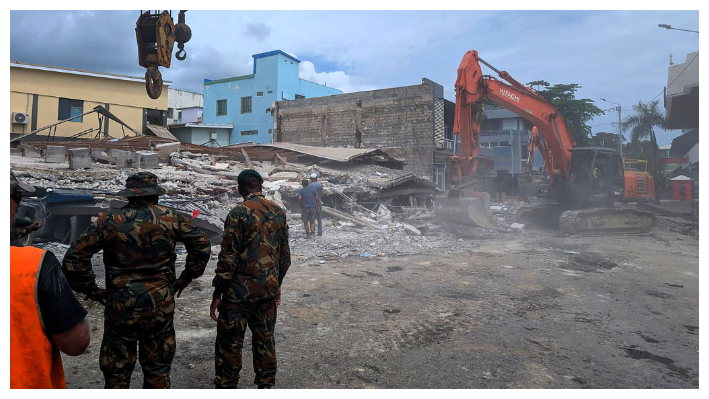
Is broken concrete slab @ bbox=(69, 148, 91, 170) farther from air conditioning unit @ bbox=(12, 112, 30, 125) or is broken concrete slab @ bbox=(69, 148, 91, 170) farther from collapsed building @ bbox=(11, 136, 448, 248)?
air conditioning unit @ bbox=(12, 112, 30, 125)

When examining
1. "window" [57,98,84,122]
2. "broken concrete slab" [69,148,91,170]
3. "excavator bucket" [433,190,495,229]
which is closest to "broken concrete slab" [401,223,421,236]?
"excavator bucket" [433,190,495,229]

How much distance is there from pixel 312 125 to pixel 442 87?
7.99 metres

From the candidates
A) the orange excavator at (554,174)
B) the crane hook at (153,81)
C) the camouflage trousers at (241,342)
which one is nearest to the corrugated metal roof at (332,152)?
the orange excavator at (554,174)

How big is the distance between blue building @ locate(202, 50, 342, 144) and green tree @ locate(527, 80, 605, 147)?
61.0 feet

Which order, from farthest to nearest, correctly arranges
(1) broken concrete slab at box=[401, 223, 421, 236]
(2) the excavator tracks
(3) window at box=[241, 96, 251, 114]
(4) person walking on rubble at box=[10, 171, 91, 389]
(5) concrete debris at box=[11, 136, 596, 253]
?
(3) window at box=[241, 96, 251, 114], (2) the excavator tracks, (1) broken concrete slab at box=[401, 223, 421, 236], (5) concrete debris at box=[11, 136, 596, 253], (4) person walking on rubble at box=[10, 171, 91, 389]

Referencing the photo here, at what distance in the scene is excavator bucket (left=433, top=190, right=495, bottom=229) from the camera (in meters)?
11.6

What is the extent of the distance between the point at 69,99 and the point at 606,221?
2196cm

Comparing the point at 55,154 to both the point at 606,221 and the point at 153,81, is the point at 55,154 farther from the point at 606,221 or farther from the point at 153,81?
the point at 606,221

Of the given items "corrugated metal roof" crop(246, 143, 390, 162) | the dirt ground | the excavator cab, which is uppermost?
"corrugated metal roof" crop(246, 143, 390, 162)

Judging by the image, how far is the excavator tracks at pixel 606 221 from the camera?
1198 cm

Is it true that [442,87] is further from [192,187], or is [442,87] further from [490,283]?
[490,283]

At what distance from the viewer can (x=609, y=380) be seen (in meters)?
3.31

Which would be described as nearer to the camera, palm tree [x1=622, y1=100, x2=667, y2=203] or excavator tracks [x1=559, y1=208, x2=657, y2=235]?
excavator tracks [x1=559, y1=208, x2=657, y2=235]

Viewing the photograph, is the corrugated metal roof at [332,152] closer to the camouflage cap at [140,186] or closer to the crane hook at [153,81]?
the crane hook at [153,81]
